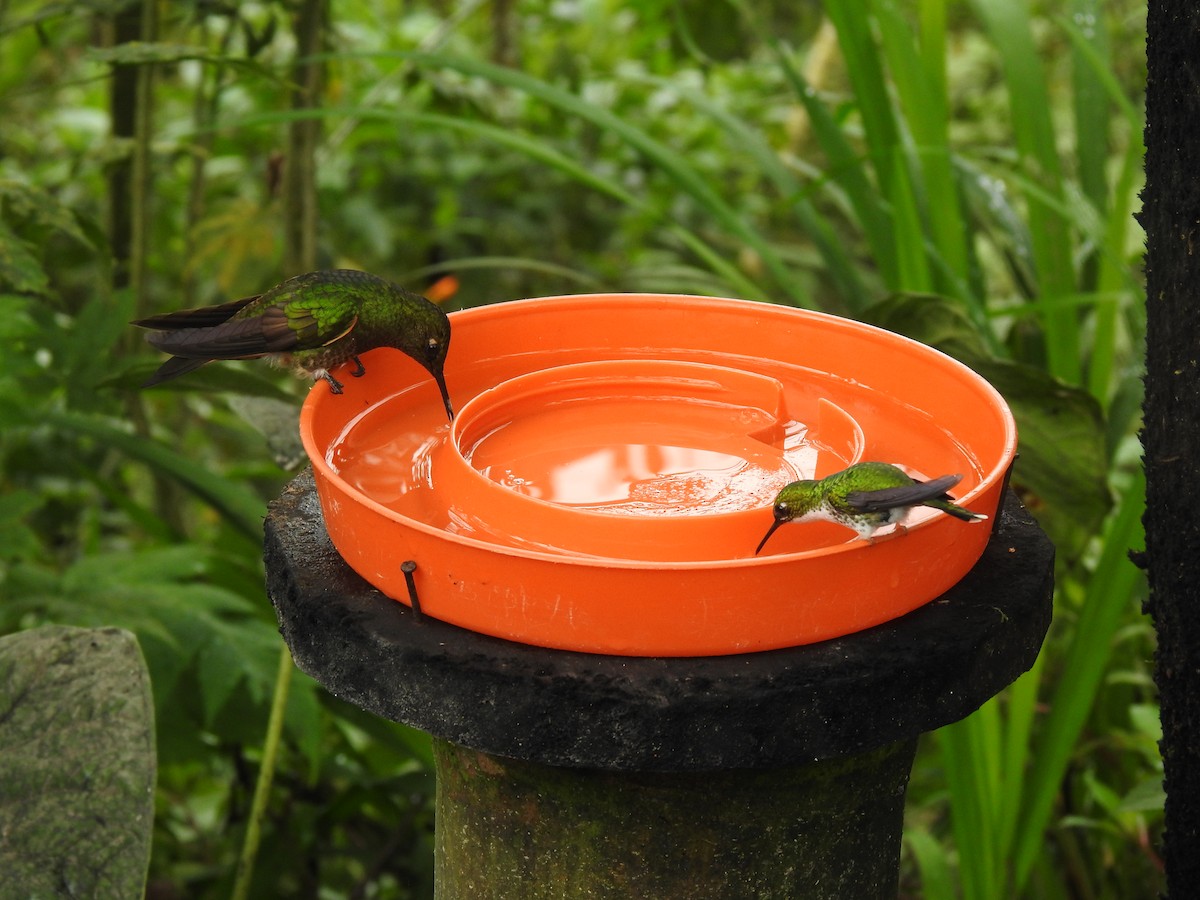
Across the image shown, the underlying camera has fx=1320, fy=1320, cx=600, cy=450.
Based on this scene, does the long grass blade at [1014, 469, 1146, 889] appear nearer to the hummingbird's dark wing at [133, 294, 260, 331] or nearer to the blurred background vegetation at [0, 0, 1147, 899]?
the blurred background vegetation at [0, 0, 1147, 899]

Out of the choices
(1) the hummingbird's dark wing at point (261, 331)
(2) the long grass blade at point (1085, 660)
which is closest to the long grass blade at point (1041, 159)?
(2) the long grass blade at point (1085, 660)

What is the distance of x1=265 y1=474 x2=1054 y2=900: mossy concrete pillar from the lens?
114 cm

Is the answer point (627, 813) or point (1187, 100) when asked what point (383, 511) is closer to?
point (627, 813)

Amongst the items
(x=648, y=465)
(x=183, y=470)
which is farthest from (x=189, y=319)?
(x=648, y=465)

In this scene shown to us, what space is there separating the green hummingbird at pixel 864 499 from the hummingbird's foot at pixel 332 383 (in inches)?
24.0

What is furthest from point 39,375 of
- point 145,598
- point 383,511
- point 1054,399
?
point 1054,399

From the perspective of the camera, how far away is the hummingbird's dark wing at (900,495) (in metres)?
1.20

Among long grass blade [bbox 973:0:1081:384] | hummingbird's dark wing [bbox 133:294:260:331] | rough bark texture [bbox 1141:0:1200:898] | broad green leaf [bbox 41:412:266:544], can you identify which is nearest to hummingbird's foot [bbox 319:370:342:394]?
hummingbird's dark wing [bbox 133:294:260:331]

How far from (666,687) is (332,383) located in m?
0.70

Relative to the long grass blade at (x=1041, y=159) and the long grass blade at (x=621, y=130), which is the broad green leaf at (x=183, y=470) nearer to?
the long grass blade at (x=621, y=130)

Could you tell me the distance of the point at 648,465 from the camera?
1.54 m

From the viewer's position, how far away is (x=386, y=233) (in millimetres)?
4410

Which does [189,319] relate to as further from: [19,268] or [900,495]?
[900,495]

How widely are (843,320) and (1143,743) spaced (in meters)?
1.38
